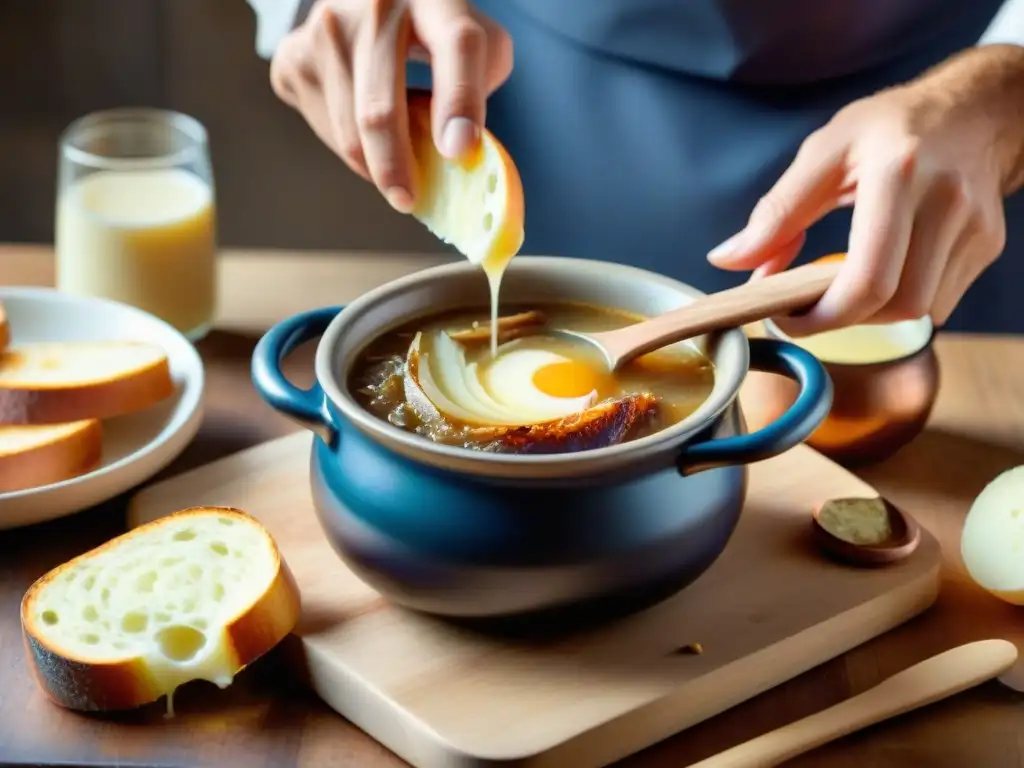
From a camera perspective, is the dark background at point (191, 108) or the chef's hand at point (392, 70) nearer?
the chef's hand at point (392, 70)

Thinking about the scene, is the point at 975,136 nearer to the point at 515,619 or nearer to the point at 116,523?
the point at 515,619

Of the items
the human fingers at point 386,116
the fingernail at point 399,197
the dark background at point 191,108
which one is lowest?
the dark background at point 191,108

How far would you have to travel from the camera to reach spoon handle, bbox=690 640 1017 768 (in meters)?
1.19

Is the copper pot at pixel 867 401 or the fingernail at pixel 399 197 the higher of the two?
the fingernail at pixel 399 197

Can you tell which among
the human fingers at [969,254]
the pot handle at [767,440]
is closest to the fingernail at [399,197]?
the pot handle at [767,440]

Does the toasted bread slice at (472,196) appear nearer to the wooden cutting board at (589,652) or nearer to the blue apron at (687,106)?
the wooden cutting board at (589,652)

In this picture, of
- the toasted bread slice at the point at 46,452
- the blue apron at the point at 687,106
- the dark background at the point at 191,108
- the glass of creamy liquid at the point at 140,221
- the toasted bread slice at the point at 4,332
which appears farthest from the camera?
the dark background at the point at 191,108

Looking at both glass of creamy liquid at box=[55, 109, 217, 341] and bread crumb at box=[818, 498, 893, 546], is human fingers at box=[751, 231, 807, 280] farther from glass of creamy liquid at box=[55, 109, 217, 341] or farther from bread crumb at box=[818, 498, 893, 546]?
glass of creamy liquid at box=[55, 109, 217, 341]

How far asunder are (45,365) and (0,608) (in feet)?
1.28

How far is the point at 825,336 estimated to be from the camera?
1.76m

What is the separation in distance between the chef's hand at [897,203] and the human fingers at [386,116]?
0.35m

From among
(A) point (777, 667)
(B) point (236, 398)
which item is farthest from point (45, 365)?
(A) point (777, 667)

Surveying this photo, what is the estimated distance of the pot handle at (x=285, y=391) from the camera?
50.4 inches

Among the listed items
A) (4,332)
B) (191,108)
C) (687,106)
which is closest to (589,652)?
(4,332)
